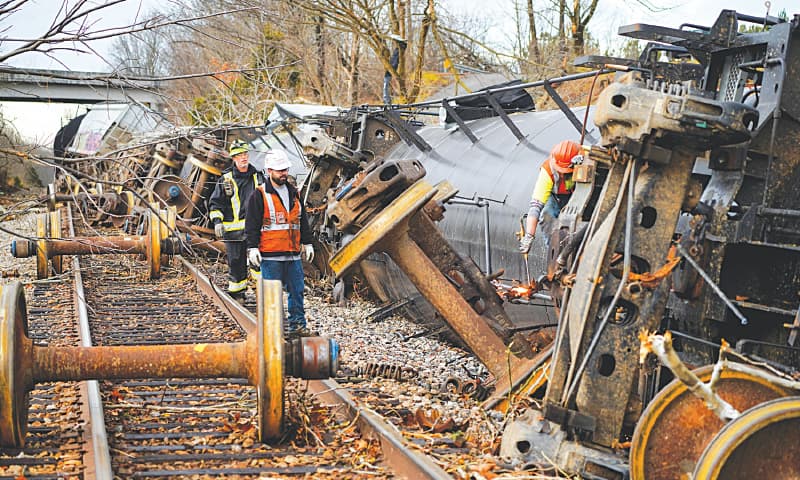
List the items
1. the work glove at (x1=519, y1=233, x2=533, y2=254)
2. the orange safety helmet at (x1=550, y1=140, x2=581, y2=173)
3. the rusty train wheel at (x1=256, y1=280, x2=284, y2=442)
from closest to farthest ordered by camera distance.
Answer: the rusty train wheel at (x1=256, y1=280, x2=284, y2=442) → the orange safety helmet at (x1=550, y1=140, x2=581, y2=173) → the work glove at (x1=519, y1=233, x2=533, y2=254)

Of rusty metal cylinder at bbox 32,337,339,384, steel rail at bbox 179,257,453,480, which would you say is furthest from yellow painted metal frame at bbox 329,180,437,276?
rusty metal cylinder at bbox 32,337,339,384

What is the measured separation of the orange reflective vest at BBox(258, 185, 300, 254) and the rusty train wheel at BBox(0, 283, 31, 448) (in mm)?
3502

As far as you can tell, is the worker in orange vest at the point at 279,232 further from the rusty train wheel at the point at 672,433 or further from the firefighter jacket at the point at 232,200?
the rusty train wheel at the point at 672,433

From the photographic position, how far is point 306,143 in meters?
11.5

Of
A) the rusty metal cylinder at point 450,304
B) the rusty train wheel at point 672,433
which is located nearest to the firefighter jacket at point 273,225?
the rusty metal cylinder at point 450,304

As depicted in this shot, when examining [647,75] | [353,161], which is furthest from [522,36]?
[647,75]

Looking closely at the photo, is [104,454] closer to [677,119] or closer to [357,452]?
[357,452]

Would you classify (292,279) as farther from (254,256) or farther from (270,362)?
(270,362)

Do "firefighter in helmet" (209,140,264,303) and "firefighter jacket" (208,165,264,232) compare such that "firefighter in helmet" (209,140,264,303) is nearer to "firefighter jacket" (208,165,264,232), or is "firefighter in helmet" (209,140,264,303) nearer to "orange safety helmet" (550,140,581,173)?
"firefighter jacket" (208,165,264,232)

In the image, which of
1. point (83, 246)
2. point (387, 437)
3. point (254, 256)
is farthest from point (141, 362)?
point (83, 246)

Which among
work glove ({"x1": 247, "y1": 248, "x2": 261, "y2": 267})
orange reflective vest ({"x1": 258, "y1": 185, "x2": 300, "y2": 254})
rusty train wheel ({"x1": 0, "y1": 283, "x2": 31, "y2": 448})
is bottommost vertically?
rusty train wheel ({"x1": 0, "y1": 283, "x2": 31, "y2": 448})

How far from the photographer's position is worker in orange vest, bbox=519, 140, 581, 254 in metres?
6.89

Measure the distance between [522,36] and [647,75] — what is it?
942 inches

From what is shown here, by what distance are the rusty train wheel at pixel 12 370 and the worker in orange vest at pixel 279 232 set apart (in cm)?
338
